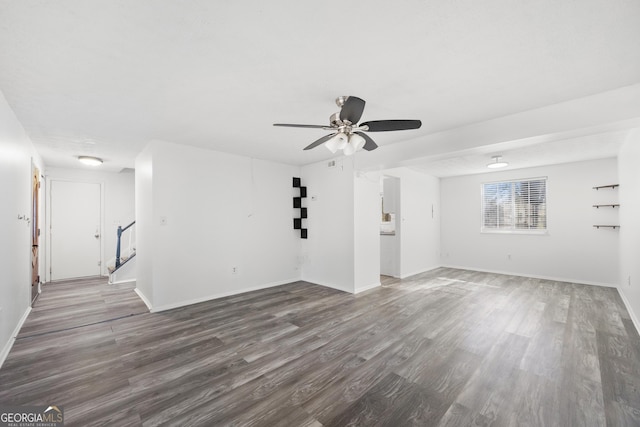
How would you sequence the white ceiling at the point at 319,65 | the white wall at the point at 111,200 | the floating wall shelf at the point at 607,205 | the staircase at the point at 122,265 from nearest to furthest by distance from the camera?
the white ceiling at the point at 319,65, the floating wall shelf at the point at 607,205, the staircase at the point at 122,265, the white wall at the point at 111,200

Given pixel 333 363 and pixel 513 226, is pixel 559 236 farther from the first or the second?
pixel 333 363

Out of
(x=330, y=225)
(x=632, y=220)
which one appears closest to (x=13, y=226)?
(x=330, y=225)

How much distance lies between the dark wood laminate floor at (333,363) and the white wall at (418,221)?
2.02 metres

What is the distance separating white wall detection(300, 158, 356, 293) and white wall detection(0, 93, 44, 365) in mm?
4079

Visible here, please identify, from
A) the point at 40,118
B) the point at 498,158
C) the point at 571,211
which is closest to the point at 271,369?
the point at 40,118

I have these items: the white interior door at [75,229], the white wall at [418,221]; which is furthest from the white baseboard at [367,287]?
the white interior door at [75,229]

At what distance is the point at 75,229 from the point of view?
588 cm

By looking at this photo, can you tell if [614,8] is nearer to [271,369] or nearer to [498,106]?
[498,106]

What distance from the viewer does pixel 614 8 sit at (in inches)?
56.7

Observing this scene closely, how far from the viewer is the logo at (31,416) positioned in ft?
5.58

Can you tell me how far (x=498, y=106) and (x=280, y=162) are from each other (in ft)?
12.2

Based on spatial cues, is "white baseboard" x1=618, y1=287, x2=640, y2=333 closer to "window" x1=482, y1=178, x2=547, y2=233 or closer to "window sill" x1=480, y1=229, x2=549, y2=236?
"window sill" x1=480, y1=229, x2=549, y2=236

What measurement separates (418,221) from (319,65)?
5.24m

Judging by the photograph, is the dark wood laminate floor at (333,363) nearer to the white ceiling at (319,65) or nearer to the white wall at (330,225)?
the white wall at (330,225)
